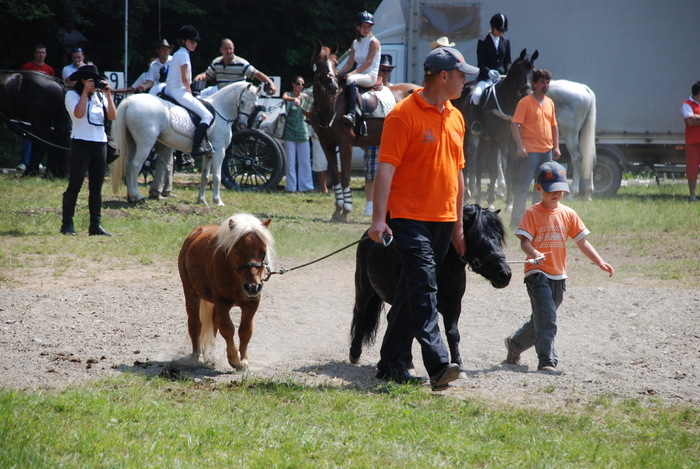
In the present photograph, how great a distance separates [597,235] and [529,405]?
811 centimetres

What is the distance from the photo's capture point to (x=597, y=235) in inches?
498

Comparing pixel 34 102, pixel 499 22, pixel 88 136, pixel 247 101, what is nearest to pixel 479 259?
pixel 88 136

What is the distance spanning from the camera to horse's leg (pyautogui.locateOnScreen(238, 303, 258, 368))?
5938 millimetres

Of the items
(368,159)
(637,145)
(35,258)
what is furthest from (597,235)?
(35,258)

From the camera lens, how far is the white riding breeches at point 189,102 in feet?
45.9

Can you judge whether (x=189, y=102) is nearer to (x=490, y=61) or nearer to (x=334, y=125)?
(x=334, y=125)

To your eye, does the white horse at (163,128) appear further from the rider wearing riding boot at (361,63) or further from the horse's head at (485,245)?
the horse's head at (485,245)

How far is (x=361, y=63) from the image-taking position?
14.0 metres

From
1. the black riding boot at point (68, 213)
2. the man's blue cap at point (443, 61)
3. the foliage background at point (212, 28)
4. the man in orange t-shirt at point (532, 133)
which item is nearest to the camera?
the man's blue cap at point (443, 61)

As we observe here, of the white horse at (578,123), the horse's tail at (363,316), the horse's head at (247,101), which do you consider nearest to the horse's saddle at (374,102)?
the horse's head at (247,101)

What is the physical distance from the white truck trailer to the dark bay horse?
355 cm

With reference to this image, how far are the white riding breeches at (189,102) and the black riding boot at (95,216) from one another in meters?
3.52

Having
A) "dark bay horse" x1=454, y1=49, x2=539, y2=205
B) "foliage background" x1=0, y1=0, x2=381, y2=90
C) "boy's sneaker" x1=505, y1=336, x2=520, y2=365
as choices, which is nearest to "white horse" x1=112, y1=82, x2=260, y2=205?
"dark bay horse" x1=454, y1=49, x2=539, y2=205

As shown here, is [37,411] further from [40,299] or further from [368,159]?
[368,159]
